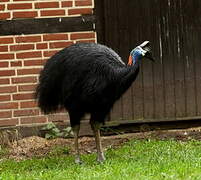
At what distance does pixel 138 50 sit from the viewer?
22.4ft

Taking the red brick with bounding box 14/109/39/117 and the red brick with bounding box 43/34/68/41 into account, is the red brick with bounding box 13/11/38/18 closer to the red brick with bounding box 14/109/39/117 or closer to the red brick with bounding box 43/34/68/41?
the red brick with bounding box 43/34/68/41

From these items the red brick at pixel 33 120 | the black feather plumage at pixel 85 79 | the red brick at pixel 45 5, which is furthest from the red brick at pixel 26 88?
the black feather plumage at pixel 85 79

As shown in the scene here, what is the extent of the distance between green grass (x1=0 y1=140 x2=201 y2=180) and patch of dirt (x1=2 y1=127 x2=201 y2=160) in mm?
347

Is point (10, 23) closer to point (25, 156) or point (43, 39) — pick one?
point (43, 39)

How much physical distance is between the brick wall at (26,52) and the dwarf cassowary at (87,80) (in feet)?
4.77

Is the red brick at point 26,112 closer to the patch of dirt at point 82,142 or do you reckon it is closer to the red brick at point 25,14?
the patch of dirt at point 82,142

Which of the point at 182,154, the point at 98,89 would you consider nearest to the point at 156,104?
A: the point at 182,154

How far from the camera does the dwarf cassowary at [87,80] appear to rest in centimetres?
671

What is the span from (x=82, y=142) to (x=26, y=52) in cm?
151

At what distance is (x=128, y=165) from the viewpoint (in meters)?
6.66

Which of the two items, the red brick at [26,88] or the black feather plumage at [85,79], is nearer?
the black feather plumage at [85,79]

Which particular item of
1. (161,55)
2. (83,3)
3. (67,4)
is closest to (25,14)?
(67,4)

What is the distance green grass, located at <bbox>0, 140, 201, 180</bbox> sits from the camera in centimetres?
614

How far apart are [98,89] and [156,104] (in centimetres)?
272
